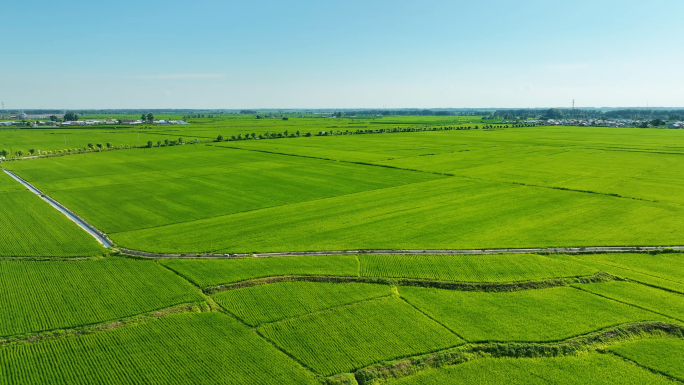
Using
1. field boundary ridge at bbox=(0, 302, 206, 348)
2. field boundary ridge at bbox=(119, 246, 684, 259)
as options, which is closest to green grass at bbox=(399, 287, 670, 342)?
field boundary ridge at bbox=(119, 246, 684, 259)

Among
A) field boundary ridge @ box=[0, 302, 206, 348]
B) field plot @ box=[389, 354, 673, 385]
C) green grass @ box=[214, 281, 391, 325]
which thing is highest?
green grass @ box=[214, 281, 391, 325]

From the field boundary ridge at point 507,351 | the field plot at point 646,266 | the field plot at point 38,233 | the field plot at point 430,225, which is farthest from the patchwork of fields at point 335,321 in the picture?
the field plot at point 430,225

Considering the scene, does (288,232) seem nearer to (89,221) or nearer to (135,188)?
(89,221)

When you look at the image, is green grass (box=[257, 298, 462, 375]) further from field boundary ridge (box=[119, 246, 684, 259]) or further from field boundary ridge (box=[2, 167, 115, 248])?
field boundary ridge (box=[2, 167, 115, 248])

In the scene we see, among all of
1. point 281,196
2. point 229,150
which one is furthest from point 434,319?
point 229,150

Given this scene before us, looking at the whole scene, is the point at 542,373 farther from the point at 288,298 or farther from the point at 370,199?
the point at 370,199

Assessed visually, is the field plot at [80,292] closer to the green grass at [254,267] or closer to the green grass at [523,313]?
the green grass at [254,267]

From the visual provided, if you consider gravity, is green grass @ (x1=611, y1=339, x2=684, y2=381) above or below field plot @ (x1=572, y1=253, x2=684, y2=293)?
below
